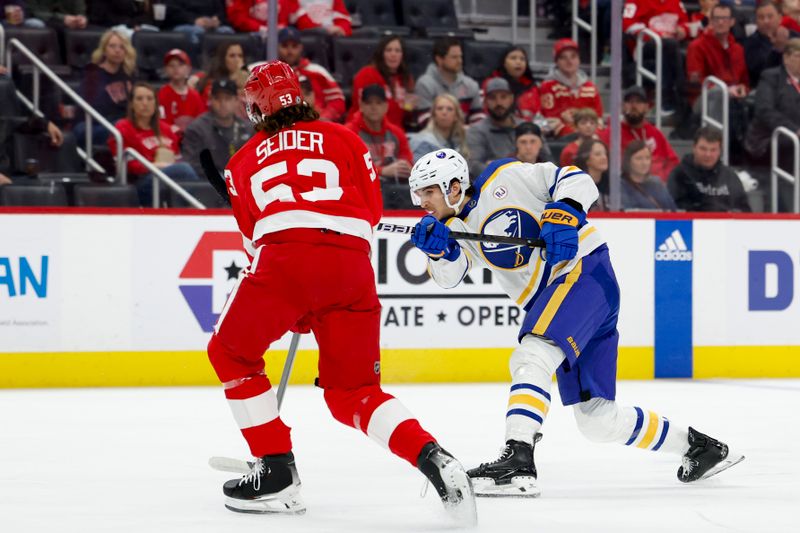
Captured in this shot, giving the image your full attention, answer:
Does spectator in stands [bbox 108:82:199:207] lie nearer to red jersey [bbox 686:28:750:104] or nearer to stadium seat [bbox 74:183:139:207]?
stadium seat [bbox 74:183:139:207]

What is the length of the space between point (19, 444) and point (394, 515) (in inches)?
73.7

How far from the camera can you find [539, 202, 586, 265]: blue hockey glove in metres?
3.82

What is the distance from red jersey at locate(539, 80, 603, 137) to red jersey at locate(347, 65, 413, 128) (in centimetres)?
92

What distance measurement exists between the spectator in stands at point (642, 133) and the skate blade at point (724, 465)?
143 inches

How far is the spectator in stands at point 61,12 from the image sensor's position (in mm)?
8303

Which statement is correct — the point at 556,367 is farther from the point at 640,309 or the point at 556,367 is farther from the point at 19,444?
the point at 640,309

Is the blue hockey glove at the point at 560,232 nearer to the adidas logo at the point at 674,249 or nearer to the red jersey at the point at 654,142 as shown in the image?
the adidas logo at the point at 674,249

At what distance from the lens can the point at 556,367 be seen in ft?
12.8

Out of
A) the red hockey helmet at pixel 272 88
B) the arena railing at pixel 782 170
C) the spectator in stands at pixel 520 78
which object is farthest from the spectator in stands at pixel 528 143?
the red hockey helmet at pixel 272 88


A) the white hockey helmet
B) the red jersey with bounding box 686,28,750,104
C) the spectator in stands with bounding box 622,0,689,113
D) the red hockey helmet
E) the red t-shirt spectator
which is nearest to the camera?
the red hockey helmet

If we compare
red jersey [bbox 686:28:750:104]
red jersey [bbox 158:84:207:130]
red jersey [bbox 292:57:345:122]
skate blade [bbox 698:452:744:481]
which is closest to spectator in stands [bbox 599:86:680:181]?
red jersey [bbox 686:28:750:104]

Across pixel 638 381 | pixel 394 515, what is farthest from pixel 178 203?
pixel 394 515

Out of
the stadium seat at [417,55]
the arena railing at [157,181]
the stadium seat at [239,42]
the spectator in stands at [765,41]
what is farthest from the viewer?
the spectator in stands at [765,41]

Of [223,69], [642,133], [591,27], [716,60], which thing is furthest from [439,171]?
[716,60]
